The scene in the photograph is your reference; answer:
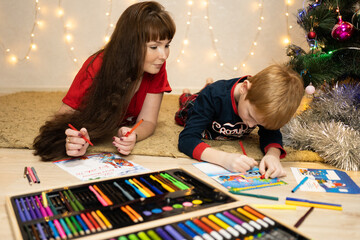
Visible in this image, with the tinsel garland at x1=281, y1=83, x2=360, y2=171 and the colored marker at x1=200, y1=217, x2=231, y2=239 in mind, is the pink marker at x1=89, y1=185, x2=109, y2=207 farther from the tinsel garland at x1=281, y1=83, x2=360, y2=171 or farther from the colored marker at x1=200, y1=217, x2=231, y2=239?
the tinsel garland at x1=281, y1=83, x2=360, y2=171

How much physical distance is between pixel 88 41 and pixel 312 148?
1.69 metres

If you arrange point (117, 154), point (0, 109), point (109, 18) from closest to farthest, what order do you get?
point (117, 154), point (0, 109), point (109, 18)

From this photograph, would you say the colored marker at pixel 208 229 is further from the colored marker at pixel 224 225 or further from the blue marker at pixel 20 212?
the blue marker at pixel 20 212

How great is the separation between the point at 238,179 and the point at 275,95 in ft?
0.85

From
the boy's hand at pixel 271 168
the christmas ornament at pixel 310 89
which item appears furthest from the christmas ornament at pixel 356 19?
the boy's hand at pixel 271 168

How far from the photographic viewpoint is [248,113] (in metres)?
0.96

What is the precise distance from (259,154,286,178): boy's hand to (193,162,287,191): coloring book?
0.6 inches

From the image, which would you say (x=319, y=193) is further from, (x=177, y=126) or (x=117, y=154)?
(x=177, y=126)

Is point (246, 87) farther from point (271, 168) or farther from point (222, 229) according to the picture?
point (222, 229)

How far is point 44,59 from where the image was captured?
7.29ft

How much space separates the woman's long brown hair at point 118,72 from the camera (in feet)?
3.34

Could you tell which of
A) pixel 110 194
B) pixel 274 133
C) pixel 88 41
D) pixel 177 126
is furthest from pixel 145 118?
pixel 88 41

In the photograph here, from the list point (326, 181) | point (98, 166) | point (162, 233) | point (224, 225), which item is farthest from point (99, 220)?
point (326, 181)

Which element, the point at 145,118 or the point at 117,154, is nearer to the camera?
the point at 117,154
